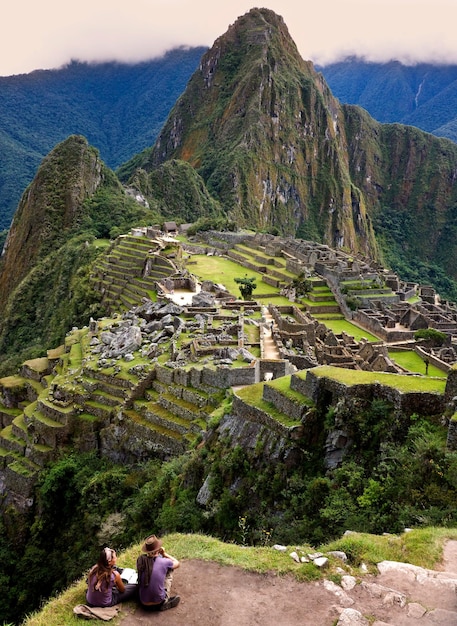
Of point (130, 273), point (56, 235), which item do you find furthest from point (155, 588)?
point (56, 235)

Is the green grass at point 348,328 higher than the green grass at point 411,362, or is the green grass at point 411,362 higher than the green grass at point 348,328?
the green grass at point 411,362

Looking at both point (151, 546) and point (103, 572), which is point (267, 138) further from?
point (103, 572)

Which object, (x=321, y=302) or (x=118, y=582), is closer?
(x=118, y=582)

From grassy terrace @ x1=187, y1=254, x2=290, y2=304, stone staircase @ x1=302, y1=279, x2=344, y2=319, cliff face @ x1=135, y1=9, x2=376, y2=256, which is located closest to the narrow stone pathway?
grassy terrace @ x1=187, y1=254, x2=290, y2=304

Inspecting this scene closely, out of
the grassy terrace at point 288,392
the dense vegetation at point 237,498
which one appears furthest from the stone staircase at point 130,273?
the grassy terrace at point 288,392

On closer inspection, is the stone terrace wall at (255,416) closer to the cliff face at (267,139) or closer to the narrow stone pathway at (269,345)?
the narrow stone pathway at (269,345)

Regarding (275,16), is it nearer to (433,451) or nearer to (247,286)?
(247,286)

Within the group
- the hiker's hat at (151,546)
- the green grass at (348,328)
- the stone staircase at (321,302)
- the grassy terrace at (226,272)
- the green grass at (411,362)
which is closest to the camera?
the hiker's hat at (151,546)
